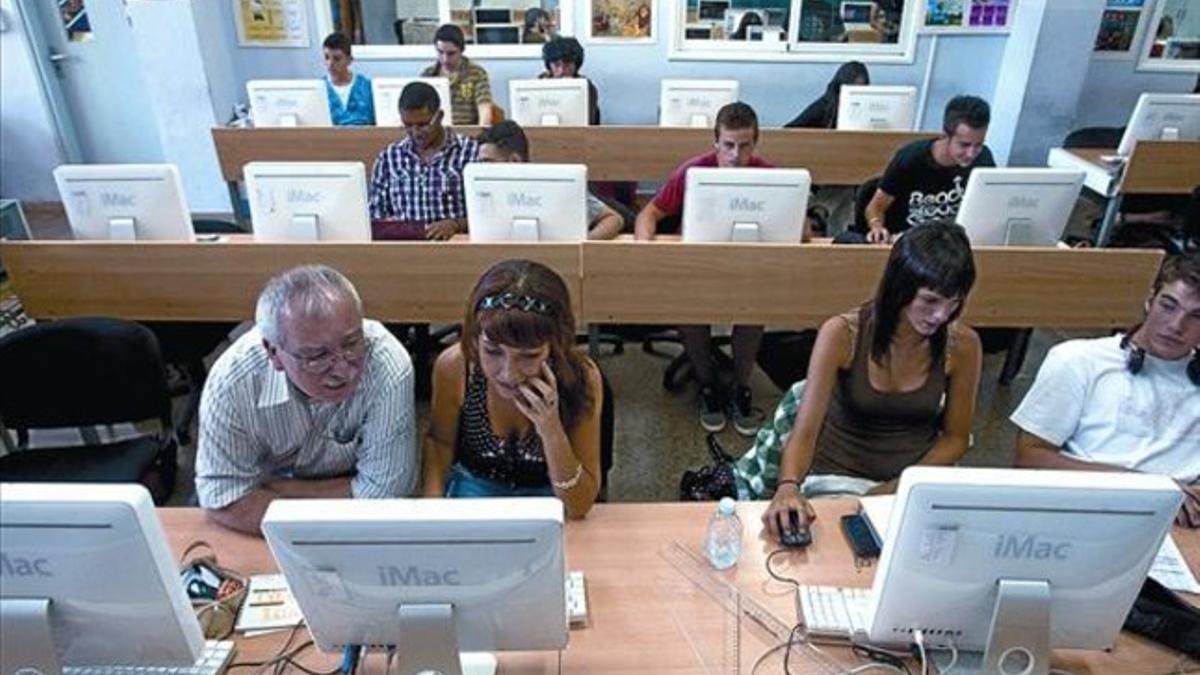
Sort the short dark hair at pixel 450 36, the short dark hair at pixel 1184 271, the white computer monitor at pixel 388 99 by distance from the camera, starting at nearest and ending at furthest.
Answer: the short dark hair at pixel 1184 271, the white computer monitor at pixel 388 99, the short dark hair at pixel 450 36

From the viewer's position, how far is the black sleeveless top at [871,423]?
164 centimetres

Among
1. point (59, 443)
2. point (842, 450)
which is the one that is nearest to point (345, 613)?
point (842, 450)

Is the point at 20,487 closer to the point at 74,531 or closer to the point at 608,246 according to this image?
the point at 74,531

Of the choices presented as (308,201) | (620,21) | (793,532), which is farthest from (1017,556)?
(620,21)

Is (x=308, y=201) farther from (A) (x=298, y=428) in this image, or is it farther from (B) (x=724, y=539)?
(B) (x=724, y=539)

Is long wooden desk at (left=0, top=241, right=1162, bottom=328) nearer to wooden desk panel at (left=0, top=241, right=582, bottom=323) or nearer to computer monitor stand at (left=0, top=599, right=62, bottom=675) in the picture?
wooden desk panel at (left=0, top=241, right=582, bottom=323)

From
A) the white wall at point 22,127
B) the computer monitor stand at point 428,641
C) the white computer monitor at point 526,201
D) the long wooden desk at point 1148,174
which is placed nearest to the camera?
the computer monitor stand at point 428,641

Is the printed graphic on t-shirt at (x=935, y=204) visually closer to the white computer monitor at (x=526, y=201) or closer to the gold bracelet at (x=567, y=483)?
the white computer monitor at (x=526, y=201)

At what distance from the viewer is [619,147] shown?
3939 mm

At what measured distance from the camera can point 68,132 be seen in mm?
5004

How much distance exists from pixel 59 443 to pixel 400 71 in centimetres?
354

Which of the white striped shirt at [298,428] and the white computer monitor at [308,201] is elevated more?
the white computer monitor at [308,201]

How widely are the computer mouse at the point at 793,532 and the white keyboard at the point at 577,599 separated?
0.37 metres

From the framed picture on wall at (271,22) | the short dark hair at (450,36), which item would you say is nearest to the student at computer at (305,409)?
the short dark hair at (450,36)
